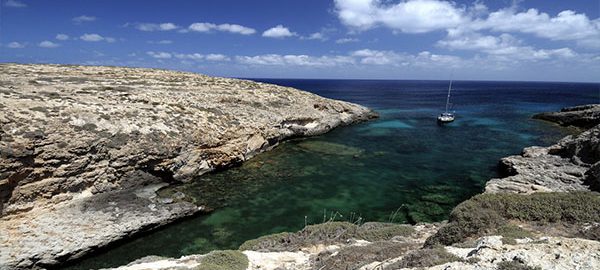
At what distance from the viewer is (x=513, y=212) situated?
13391 millimetres

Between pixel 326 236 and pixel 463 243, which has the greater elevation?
pixel 463 243

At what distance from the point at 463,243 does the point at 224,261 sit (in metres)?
8.13

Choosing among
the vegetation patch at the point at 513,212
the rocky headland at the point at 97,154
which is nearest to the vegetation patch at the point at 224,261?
the vegetation patch at the point at 513,212

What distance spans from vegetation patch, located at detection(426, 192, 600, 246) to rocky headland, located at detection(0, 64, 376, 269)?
55.8 ft

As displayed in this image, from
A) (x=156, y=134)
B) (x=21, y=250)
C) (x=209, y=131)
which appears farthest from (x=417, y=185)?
(x=21, y=250)

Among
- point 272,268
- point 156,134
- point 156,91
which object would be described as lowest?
point 272,268

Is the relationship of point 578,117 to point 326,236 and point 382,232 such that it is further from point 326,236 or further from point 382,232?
point 326,236

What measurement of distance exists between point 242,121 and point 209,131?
6.37 m

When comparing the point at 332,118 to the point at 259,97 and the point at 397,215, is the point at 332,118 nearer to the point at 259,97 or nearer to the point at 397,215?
the point at 259,97

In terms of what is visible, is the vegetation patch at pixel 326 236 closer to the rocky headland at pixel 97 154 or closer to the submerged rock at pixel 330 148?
the rocky headland at pixel 97 154

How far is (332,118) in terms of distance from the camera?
194 ft

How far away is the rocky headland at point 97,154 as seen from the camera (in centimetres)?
1936

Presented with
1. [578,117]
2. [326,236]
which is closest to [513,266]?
[326,236]

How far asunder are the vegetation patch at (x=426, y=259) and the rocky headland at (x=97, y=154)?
16922 mm
